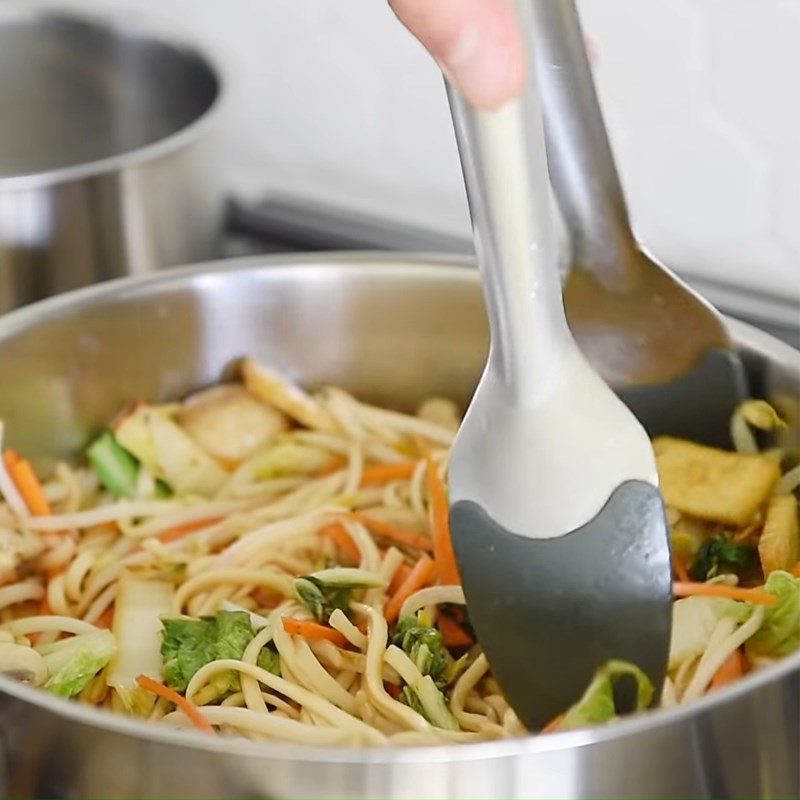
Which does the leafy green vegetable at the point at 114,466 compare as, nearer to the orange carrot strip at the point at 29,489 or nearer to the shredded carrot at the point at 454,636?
the orange carrot strip at the point at 29,489

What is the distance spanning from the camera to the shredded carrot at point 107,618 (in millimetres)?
1014

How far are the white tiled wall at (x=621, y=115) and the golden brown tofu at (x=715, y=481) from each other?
0.29 metres

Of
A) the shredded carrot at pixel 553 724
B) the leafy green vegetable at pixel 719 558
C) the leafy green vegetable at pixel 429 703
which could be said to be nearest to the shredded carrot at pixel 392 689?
the leafy green vegetable at pixel 429 703

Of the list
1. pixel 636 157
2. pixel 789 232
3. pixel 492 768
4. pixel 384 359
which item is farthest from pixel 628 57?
pixel 492 768

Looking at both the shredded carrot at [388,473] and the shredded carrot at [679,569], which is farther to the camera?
the shredded carrot at [388,473]

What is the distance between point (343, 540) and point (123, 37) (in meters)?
0.72

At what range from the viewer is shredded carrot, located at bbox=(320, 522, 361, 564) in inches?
41.5

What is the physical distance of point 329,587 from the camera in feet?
3.14

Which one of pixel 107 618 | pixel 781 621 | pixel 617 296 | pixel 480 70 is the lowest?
pixel 107 618

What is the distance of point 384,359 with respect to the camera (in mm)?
1217

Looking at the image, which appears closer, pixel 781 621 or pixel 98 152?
pixel 781 621

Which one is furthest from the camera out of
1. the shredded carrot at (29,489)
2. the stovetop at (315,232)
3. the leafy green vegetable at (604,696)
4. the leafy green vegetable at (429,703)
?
the stovetop at (315,232)

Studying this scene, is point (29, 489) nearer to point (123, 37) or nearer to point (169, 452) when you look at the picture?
point (169, 452)

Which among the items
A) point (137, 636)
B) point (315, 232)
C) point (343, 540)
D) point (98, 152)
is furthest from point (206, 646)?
point (98, 152)
